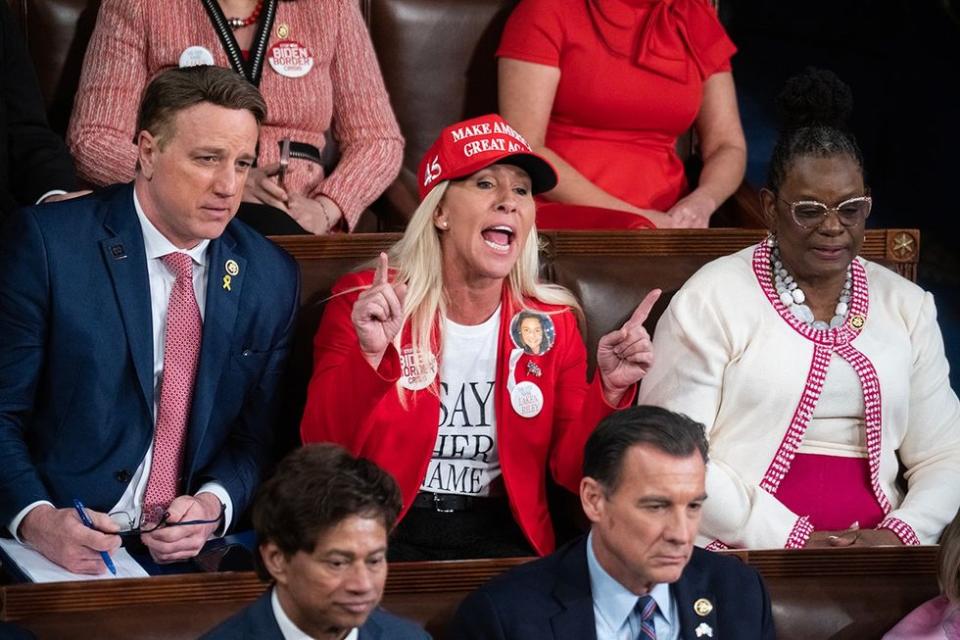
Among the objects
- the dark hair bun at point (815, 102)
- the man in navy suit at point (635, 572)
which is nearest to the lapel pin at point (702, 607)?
the man in navy suit at point (635, 572)

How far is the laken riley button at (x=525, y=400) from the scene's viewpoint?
2.64 meters

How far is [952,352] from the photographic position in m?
3.95

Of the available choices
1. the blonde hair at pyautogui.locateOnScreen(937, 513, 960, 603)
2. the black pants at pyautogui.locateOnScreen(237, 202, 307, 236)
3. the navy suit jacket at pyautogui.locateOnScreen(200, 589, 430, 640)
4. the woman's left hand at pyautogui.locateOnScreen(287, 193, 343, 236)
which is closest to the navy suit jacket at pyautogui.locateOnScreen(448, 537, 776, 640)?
the navy suit jacket at pyautogui.locateOnScreen(200, 589, 430, 640)

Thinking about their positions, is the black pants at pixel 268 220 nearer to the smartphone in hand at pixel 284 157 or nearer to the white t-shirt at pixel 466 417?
the smartphone in hand at pixel 284 157

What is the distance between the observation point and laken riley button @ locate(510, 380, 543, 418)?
104 inches

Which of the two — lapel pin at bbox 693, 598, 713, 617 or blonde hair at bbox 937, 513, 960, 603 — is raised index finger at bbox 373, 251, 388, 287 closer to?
lapel pin at bbox 693, 598, 713, 617

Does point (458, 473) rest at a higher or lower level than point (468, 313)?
lower

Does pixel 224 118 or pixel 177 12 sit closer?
pixel 224 118

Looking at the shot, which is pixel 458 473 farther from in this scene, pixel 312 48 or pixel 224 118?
pixel 312 48

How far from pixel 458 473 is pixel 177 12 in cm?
110

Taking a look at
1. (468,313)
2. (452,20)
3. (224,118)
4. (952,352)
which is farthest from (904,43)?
(224,118)

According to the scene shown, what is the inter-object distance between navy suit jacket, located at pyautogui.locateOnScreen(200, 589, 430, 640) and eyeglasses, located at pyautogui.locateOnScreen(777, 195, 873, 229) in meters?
1.10

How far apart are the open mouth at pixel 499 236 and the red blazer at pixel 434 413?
0.31ft

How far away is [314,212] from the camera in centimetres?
318
